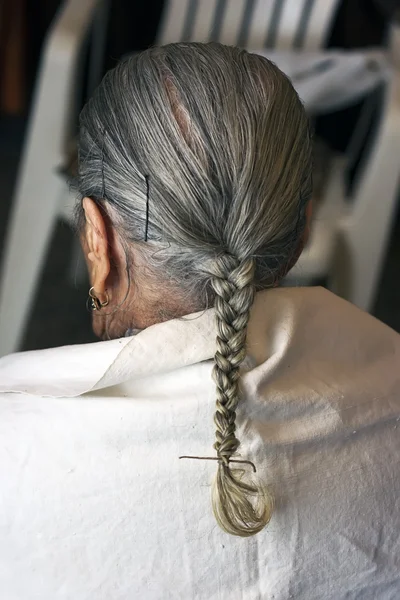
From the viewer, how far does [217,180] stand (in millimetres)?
645

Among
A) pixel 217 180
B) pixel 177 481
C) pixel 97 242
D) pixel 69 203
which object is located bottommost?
pixel 69 203

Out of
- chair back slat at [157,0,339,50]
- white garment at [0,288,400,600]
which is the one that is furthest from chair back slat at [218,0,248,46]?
white garment at [0,288,400,600]

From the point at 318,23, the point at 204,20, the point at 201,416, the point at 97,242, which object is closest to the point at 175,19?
the point at 204,20

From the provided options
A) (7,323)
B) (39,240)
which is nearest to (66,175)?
(39,240)

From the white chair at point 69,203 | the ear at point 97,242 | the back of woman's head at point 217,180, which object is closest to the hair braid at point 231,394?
the back of woman's head at point 217,180

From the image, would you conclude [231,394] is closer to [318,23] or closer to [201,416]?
[201,416]

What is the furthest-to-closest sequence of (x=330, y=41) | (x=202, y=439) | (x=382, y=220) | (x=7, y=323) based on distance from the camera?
(x=330, y=41) < (x=7, y=323) < (x=382, y=220) < (x=202, y=439)

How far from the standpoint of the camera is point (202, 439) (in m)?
0.66

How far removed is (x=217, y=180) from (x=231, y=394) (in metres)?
0.18

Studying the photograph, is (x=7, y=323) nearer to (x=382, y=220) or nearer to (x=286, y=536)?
(x=382, y=220)

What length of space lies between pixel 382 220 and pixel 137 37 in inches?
48.6

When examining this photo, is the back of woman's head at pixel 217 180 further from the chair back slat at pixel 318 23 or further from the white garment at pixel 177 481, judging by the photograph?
the chair back slat at pixel 318 23

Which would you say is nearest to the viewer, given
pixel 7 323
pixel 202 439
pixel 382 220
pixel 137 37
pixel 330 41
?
pixel 202 439

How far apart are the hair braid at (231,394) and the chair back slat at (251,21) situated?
116 centimetres
